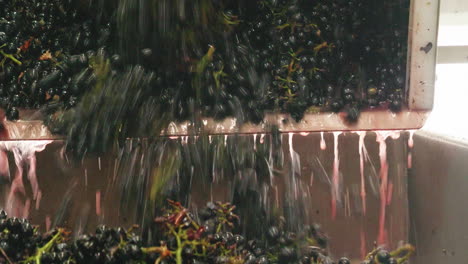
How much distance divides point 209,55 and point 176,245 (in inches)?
25.6

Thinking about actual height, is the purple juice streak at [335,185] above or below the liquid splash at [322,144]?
below

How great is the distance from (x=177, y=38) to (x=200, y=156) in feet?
1.31

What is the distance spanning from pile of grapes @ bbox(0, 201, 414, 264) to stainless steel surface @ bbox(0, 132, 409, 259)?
0.17 metres

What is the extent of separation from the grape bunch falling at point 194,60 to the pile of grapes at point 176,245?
0.36 metres

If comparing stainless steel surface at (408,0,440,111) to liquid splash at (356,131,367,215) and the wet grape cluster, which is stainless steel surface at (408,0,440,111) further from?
the wet grape cluster

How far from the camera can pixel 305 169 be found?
6.21ft

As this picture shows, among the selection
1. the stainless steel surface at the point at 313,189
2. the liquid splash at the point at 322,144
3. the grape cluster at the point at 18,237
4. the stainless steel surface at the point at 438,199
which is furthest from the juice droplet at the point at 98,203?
the stainless steel surface at the point at 438,199

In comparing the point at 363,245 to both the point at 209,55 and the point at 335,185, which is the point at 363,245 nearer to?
the point at 335,185

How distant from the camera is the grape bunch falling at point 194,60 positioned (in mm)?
1842

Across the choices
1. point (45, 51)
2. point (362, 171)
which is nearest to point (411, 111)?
point (362, 171)

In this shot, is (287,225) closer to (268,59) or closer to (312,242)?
(312,242)

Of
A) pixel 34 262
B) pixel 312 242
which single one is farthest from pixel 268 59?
pixel 34 262

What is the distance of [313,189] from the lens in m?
1.89

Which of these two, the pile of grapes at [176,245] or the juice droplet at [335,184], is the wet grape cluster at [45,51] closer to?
the pile of grapes at [176,245]
